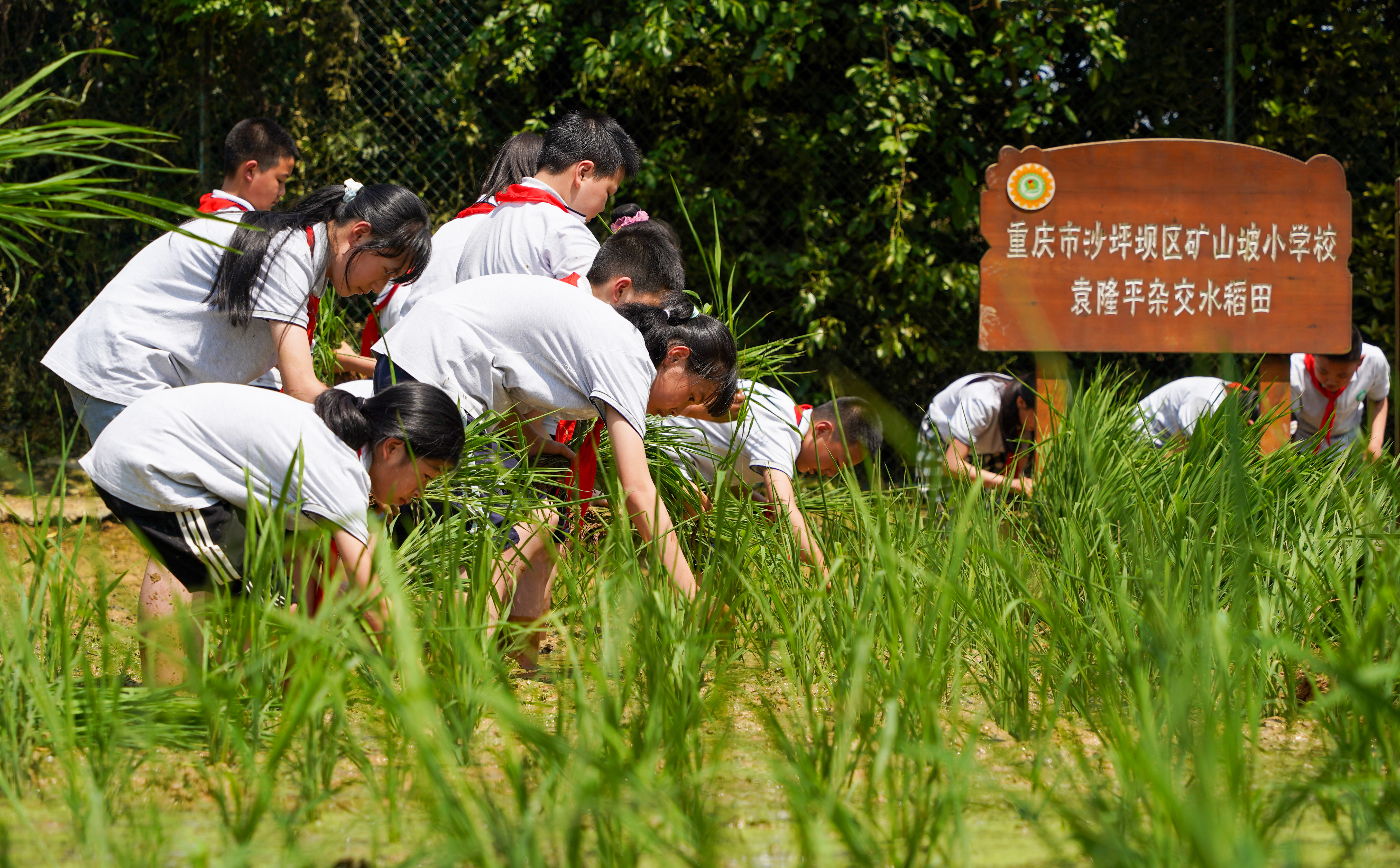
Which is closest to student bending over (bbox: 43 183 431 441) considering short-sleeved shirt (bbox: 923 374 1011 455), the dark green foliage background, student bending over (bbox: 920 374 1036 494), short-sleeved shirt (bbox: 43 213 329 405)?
short-sleeved shirt (bbox: 43 213 329 405)

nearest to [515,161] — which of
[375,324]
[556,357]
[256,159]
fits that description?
[375,324]

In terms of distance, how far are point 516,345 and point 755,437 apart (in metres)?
0.81

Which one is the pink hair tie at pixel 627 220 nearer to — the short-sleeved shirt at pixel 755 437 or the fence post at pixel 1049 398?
the short-sleeved shirt at pixel 755 437

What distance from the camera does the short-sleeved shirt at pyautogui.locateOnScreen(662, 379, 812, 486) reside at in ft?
9.39

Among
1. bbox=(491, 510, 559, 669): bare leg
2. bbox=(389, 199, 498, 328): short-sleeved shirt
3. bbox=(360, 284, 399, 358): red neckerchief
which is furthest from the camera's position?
bbox=(360, 284, 399, 358): red neckerchief

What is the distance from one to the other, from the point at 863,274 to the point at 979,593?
3.62 metres

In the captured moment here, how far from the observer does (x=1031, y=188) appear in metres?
4.45

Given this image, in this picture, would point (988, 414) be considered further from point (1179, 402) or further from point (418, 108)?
point (418, 108)

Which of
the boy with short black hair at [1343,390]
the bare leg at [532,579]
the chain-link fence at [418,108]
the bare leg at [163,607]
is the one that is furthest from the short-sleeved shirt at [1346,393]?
the bare leg at [163,607]

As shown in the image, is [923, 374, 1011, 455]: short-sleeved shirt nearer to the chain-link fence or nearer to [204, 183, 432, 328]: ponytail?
[204, 183, 432, 328]: ponytail

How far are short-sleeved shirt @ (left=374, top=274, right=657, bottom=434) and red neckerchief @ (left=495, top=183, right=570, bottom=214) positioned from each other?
0.61 metres

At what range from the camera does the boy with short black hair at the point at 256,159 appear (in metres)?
3.94

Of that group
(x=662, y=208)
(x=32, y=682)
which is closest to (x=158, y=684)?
(x=32, y=682)

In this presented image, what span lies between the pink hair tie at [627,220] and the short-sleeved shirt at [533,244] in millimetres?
412
